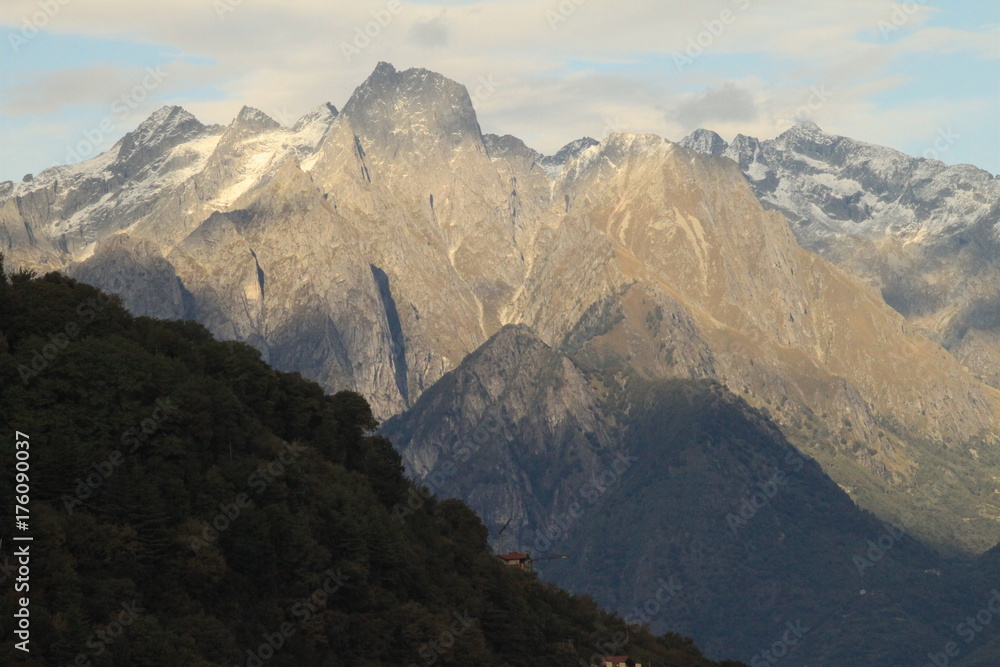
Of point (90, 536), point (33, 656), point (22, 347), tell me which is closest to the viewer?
point (33, 656)

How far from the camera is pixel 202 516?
7352 inches

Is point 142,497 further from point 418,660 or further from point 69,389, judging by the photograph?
point 418,660

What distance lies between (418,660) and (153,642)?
43482 millimetres

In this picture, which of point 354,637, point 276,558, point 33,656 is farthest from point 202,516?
point 33,656

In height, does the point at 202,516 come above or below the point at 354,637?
above

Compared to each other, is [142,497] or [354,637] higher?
[142,497]

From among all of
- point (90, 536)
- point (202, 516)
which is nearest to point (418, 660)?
point (202, 516)

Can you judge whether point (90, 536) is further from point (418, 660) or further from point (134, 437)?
point (418, 660)

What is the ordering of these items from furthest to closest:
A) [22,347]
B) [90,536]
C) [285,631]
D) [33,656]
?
1. [22,347]
2. [285,631]
3. [90,536]
4. [33,656]

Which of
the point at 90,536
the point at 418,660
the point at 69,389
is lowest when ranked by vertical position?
the point at 418,660

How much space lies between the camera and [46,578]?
16175cm

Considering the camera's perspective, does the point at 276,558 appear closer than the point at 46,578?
No

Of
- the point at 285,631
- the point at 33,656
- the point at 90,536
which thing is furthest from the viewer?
the point at 285,631

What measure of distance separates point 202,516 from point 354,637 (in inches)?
810
